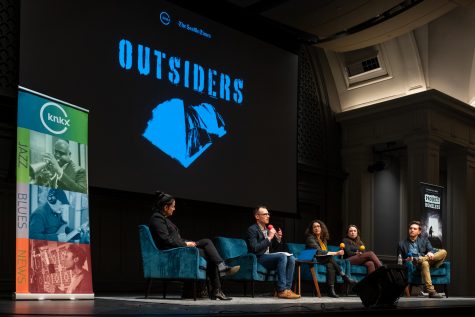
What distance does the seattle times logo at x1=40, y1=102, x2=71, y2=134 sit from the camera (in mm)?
4676

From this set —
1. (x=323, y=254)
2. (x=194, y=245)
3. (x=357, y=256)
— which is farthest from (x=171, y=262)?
(x=357, y=256)

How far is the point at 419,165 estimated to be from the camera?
9664mm

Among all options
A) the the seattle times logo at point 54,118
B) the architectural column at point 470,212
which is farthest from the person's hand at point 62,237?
the architectural column at point 470,212

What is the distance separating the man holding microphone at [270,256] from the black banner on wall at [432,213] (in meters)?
2.81

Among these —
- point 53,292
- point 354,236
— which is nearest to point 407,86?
point 354,236

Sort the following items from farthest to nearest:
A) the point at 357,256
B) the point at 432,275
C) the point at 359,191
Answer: the point at 359,191 < the point at 432,275 < the point at 357,256

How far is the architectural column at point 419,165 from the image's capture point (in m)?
9.55

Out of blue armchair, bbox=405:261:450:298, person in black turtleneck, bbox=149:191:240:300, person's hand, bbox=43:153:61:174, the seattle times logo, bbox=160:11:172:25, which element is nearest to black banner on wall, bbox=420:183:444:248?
blue armchair, bbox=405:261:450:298

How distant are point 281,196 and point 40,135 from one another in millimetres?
4595

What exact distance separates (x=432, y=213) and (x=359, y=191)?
1860mm

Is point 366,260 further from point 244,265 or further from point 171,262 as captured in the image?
point 171,262

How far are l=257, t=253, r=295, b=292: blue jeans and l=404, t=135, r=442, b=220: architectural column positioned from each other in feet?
13.1

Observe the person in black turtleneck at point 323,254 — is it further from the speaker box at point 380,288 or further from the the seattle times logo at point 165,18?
the the seattle times logo at point 165,18

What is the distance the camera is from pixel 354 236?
7758 millimetres
